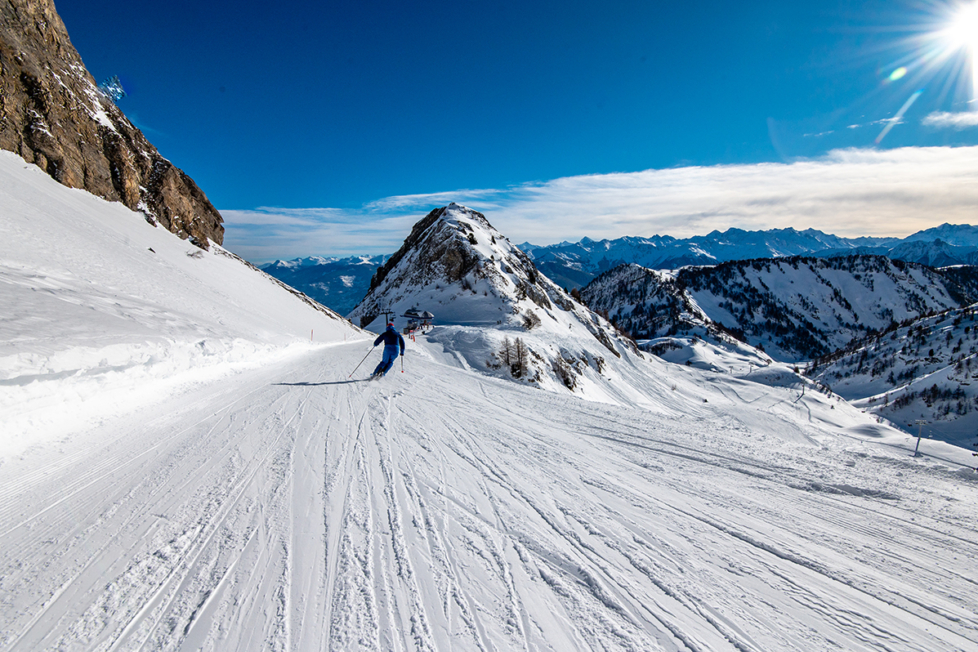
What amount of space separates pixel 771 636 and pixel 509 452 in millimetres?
3755

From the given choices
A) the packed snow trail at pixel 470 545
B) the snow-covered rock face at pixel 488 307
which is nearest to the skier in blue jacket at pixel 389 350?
the packed snow trail at pixel 470 545

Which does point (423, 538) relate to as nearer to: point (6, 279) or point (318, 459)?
point (318, 459)

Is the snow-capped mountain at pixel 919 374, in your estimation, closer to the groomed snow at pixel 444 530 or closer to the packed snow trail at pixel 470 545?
the groomed snow at pixel 444 530

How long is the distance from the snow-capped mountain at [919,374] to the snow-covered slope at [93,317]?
89.0 meters

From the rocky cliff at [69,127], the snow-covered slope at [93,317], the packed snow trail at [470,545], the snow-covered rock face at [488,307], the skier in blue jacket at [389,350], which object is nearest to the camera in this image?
the packed snow trail at [470,545]

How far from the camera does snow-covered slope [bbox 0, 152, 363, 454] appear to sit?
5.94m

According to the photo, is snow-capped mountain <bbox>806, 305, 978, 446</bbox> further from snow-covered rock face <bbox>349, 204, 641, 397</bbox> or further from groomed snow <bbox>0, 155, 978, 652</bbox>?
groomed snow <bbox>0, 155, 978, 652</bbox>

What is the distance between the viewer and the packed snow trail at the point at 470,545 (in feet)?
8.46

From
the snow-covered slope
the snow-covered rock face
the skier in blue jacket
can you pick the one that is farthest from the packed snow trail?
the snow-covered rock face

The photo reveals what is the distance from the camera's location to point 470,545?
3520 millimetres

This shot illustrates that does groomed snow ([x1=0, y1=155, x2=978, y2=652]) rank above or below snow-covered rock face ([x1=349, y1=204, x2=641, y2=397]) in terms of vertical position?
below

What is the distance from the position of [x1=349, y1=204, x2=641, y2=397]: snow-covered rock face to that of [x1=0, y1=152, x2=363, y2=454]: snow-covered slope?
43.9 ft

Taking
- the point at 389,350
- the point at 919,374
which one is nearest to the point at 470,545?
A: the point at 389,350

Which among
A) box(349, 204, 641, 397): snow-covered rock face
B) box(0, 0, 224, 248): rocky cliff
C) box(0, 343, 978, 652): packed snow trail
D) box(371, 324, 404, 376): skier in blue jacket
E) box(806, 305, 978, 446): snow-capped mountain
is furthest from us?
box(806, 305, 978, 446): snow-capped mountain
